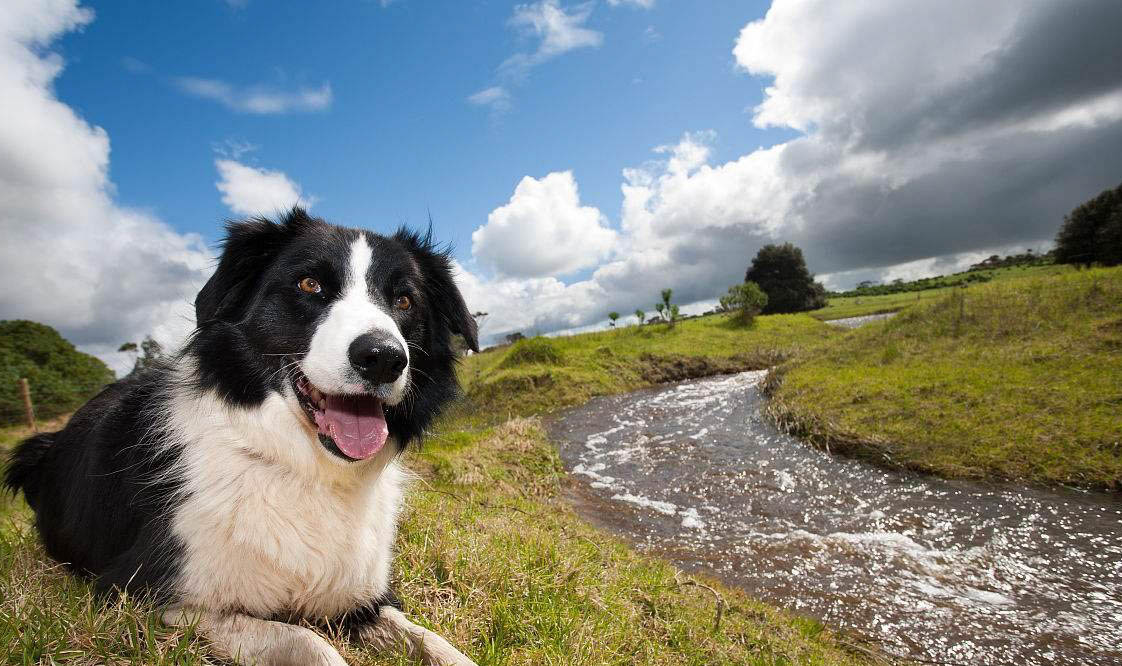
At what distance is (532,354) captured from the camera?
59.0 feet

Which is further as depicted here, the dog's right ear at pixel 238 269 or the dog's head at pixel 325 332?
the dog's right ear at pixel 238 269

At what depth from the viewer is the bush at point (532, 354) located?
17.6m

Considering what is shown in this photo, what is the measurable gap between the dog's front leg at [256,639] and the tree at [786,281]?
47.5 m

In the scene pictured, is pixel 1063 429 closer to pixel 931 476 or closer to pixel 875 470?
pixel 931 476

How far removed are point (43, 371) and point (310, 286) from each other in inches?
935

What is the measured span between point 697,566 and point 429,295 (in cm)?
435

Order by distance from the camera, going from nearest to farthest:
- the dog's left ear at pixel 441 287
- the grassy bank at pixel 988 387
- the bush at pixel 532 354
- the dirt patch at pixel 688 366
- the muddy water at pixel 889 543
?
the dog's left ear at pixel 441 287, the muddy water at pixel 889 543, the grassy bank at pixel 988 387, the bush at pixel 532 354, the dirt patch at pixel 688 366

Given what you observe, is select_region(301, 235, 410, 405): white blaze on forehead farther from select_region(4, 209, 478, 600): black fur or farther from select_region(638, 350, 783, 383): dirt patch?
select_region(638, 350, 783, 383): dirt patch

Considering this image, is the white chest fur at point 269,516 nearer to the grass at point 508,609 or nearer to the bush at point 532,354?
the grass at point 508,609

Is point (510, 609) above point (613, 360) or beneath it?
beneath

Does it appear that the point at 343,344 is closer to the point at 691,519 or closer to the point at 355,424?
the point at 355,424

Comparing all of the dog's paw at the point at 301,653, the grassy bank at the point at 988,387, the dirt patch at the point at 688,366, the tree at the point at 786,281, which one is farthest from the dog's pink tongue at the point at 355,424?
the tree at the point at 786,281

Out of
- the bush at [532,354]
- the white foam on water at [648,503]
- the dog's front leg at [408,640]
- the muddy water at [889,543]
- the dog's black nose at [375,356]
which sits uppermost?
the dog's black nose at [375,356]

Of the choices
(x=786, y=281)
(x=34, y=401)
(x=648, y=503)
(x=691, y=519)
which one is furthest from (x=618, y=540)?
(x=786, y=281)
